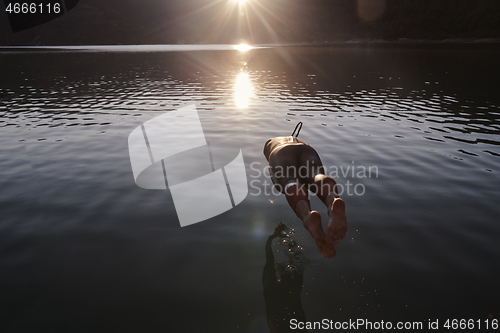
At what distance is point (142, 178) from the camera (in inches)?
386

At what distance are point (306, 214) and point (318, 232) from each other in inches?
16.1

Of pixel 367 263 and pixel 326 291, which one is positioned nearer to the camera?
pixel 326 291

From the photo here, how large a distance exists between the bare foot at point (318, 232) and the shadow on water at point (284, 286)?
78 centimetres

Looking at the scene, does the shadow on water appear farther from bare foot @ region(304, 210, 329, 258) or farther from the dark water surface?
bare foot @ region(304, 210, 329, 258)

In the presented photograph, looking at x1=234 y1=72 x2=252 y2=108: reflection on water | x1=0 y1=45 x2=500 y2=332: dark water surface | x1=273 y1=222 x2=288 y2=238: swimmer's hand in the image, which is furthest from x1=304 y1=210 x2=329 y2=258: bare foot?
x1=234 y1=72 x2=252 y2=108: reflection on water

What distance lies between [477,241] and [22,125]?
20.2m

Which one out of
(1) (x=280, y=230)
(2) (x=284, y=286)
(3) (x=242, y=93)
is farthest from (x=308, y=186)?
(3) (x=242, y=93)

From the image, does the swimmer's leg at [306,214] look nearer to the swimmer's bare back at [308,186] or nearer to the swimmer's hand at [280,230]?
the swimmer's bare back at [308,186]

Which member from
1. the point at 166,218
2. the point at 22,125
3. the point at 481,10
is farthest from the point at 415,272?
the point at 481,10

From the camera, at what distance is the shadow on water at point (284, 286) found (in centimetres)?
452

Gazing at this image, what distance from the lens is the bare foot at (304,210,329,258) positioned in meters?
4.79

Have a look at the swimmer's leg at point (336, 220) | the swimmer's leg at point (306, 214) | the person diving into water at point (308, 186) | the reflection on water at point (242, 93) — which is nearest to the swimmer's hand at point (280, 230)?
the person diving into water at point (308, 186)

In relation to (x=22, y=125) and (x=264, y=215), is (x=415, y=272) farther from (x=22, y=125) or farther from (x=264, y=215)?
(x=22, y=125)

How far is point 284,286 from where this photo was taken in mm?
5102
